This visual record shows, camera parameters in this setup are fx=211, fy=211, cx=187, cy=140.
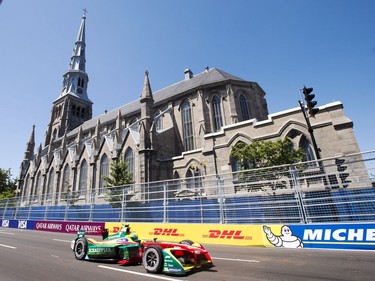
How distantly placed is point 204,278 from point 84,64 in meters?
70.7

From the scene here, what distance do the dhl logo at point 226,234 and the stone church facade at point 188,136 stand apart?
29.3 feet

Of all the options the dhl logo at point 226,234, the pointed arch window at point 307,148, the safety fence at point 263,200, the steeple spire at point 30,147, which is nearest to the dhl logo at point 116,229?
the safety fence at point 263,200

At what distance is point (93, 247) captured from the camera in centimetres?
592

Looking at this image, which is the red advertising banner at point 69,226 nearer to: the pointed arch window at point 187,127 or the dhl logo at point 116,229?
the dhl logo at point 116,229

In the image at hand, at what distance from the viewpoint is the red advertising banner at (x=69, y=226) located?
1352 cm

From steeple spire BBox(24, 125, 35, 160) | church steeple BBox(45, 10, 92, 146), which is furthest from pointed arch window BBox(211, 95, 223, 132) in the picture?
steeple spire BBox(24, 125, 35, 160)

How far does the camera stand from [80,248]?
629 centimetres

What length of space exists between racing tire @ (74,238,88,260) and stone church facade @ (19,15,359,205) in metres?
8.54

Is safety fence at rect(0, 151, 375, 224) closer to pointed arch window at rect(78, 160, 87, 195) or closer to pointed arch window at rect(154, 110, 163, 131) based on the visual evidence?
pointed arch window at rect(78, 160, 87, 195)

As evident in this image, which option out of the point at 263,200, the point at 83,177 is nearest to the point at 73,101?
the point at 83,177

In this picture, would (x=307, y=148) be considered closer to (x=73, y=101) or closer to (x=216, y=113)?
(x=216, y=113)

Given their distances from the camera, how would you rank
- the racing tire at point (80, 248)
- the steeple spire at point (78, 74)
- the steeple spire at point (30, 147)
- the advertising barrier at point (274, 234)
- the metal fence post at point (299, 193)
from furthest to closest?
the steeple spire at point (78, 74)
the steeple spire at point (30, 147)
the metal fence post at point (299, 193)
the advertising barrier at point (274, 234)
the racing tire at point (80, 248)

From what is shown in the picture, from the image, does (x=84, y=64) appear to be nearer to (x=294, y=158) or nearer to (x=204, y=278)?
(x=294, y=158)

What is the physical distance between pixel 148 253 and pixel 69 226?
13.1m
